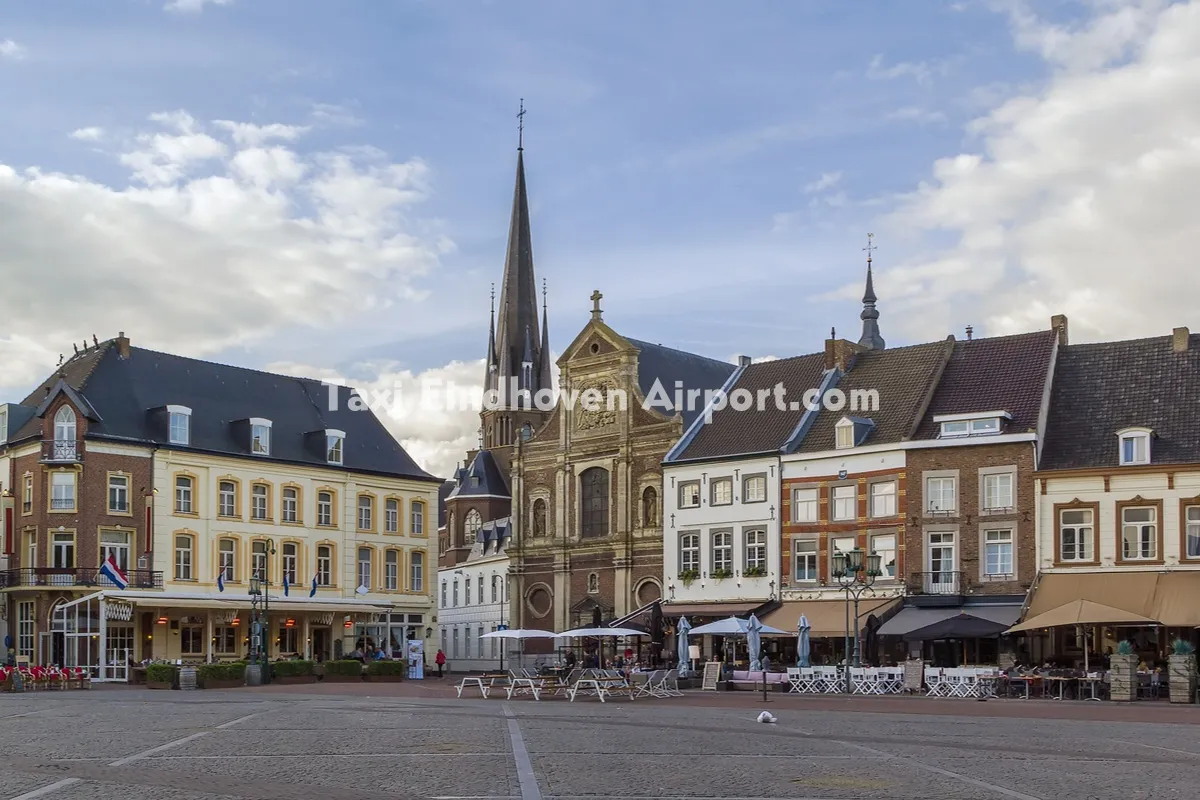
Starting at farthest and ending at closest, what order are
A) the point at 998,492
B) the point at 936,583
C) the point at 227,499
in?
the point at 227,499, the point at 936,583, the point at 998,492

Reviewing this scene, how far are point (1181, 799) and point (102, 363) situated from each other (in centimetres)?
5230

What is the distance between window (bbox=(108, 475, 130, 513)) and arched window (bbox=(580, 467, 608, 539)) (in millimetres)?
A: 19165

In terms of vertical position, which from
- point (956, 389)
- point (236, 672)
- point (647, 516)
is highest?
point (956, 389)

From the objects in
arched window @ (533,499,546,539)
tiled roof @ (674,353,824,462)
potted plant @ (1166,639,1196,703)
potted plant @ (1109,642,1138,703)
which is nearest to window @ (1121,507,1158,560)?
potted plant @ (1109,642,1138,703)

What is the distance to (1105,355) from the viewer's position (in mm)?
50531

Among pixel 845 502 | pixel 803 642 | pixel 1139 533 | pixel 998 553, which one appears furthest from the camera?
pixel 845 502

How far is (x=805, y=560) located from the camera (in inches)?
2092

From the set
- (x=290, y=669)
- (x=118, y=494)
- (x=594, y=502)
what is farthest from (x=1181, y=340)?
(x=118, y=494)

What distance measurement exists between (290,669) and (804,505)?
1779 cm

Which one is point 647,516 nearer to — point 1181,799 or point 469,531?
point 469,531

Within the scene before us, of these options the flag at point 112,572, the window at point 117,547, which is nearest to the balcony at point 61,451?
the window at point 117,547

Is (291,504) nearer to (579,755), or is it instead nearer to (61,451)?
(61,451)

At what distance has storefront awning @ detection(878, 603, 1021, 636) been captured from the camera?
4566 cm

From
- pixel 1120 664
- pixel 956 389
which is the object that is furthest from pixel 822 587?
pixel 1120 664
